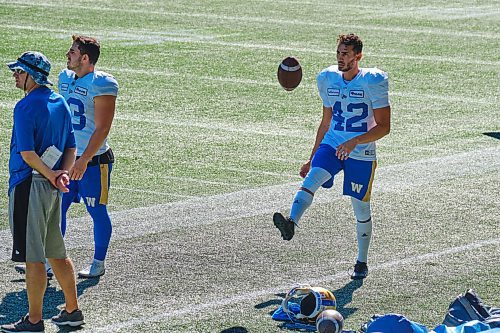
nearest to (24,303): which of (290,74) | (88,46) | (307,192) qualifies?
(88,46)

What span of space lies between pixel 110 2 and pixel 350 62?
73.7 ft

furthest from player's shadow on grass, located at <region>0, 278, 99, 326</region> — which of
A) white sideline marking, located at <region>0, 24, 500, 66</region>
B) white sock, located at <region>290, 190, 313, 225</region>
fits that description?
white sideline marking, located at <region>0, 24, 500, 66</region>

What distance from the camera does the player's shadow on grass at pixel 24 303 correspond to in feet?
28.5

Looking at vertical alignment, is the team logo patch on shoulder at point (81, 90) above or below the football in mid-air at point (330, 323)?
above

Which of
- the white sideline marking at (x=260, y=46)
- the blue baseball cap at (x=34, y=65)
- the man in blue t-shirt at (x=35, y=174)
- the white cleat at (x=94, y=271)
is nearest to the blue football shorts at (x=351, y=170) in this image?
the white cleat at (x=94, y=271)

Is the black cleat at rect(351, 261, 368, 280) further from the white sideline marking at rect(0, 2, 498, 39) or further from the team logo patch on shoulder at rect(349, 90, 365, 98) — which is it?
the white sideline marking at rect(0, 2, 498, 39)

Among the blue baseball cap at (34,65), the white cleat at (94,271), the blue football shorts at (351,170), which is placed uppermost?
the blue baseball cap at (34,65)

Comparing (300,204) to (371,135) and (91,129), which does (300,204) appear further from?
(91,129)

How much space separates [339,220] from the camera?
11906mm

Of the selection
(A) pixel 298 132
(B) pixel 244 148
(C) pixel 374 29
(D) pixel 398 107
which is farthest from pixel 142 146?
(C) pixel 374 29

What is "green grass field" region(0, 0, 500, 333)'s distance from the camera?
9359mm

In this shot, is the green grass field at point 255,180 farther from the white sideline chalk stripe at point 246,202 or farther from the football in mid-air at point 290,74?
the football in mid-air at point 290,74

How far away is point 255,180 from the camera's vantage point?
44.6ft

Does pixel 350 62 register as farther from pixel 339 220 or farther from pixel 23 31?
pixel 23 31
